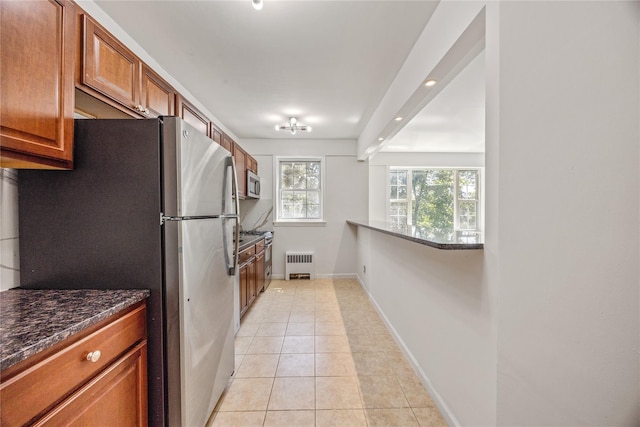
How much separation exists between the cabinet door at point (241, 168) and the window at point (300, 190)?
1.08 meters

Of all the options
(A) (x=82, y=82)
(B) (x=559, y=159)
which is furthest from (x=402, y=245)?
(A) (x=82, y=82)

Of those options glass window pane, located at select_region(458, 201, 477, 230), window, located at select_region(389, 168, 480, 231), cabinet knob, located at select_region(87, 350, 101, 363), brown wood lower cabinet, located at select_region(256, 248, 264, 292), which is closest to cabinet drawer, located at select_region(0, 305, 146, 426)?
cabinet knob, located at select_region(87, 350, 101, 363)

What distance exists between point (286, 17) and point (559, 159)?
5.68 ft

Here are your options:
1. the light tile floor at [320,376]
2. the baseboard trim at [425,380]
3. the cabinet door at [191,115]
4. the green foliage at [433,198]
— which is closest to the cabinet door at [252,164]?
the cabinet door at [191,115]

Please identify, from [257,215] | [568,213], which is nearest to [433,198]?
[257,215]

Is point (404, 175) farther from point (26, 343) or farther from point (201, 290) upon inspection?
point (26, 343)

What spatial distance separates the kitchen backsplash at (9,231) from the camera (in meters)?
1.13

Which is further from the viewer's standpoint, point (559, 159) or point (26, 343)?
point (559, 159)

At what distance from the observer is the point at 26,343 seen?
707 millimetres

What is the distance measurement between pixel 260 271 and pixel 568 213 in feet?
10.9

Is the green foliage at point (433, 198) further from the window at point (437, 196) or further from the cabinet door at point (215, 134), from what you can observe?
the cabinet door at point (215, 134)

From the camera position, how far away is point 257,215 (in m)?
4.62

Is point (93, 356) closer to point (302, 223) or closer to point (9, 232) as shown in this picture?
point (9, 232)

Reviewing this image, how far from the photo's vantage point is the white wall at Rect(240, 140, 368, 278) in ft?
A: 15.2
